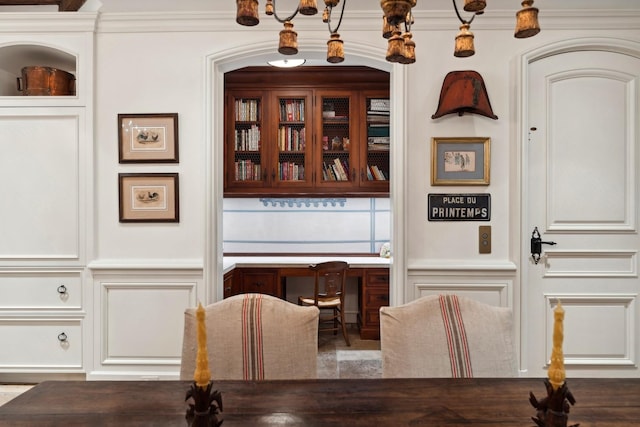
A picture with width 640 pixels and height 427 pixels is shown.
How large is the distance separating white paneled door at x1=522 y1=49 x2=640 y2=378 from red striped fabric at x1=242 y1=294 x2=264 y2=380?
1.98m

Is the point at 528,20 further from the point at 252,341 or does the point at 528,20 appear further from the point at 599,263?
the point at 599,263

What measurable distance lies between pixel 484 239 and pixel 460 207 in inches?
10.6

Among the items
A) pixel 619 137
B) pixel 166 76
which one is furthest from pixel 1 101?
pixel 619 137

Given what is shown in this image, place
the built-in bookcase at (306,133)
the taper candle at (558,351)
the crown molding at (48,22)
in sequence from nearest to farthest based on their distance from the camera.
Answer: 1. the taper candle at (558,351)
2. the crown molding at (48,22)
3. the built-in bookcase at (306,133)

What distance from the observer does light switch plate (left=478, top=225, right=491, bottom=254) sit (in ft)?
8.87

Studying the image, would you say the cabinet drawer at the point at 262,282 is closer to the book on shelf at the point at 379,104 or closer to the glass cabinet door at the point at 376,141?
the glass cabinet door at the point at 376,141

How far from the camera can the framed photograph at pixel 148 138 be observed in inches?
108

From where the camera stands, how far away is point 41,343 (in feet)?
9.19

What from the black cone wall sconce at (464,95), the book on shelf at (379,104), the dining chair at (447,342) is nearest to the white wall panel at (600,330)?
the black cone wall sconce at (464,95)

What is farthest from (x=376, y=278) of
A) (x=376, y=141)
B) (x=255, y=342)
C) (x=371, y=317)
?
(x=255, y=342)

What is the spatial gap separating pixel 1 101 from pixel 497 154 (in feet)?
11.2

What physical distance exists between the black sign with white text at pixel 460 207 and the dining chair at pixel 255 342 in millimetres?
1489

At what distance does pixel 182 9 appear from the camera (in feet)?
8.98


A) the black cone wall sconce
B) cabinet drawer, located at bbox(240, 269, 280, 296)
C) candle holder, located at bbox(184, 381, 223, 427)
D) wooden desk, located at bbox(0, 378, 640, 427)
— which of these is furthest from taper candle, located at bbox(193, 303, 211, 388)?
cabinet drawer, located at bbox(240, 269, 280, 296)
